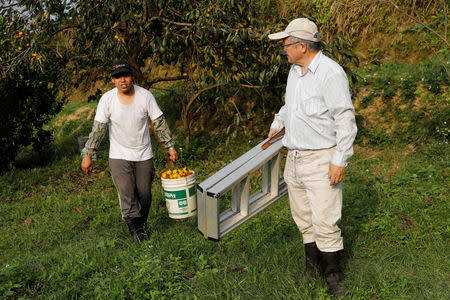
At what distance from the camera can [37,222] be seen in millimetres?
5598

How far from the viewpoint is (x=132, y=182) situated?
14.4ft

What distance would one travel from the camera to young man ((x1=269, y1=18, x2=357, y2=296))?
281 cm

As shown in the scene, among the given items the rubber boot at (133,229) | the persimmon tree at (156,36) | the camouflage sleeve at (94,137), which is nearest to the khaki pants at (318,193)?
the rubber boot at (133,229)

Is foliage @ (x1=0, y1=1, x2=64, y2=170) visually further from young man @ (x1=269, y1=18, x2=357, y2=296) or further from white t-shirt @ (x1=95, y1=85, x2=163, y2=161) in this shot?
young man @ (x1=269, y1=18, x2=357, y2=296)

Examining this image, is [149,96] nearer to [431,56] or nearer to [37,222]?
[37,222]

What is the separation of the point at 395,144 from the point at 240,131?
2.97m

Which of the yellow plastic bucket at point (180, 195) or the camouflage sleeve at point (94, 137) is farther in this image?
the yellow plastic bucket at point (180, 195)

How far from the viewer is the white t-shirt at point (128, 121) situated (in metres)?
4.20

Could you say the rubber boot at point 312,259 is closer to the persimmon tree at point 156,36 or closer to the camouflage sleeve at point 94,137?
the camouflage sleeve at point 94,137

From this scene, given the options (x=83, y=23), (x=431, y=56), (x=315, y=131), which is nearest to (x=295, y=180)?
(x=315, y=131)

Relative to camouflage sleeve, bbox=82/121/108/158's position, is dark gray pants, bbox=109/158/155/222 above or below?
below

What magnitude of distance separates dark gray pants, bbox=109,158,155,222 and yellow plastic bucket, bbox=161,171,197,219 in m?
0.21

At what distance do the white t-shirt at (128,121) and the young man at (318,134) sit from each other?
172cm

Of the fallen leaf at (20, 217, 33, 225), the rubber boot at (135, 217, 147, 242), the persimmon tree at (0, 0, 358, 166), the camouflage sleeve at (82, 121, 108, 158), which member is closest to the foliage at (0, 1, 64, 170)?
the persimmon tree at (0, 0, 358, 166)
